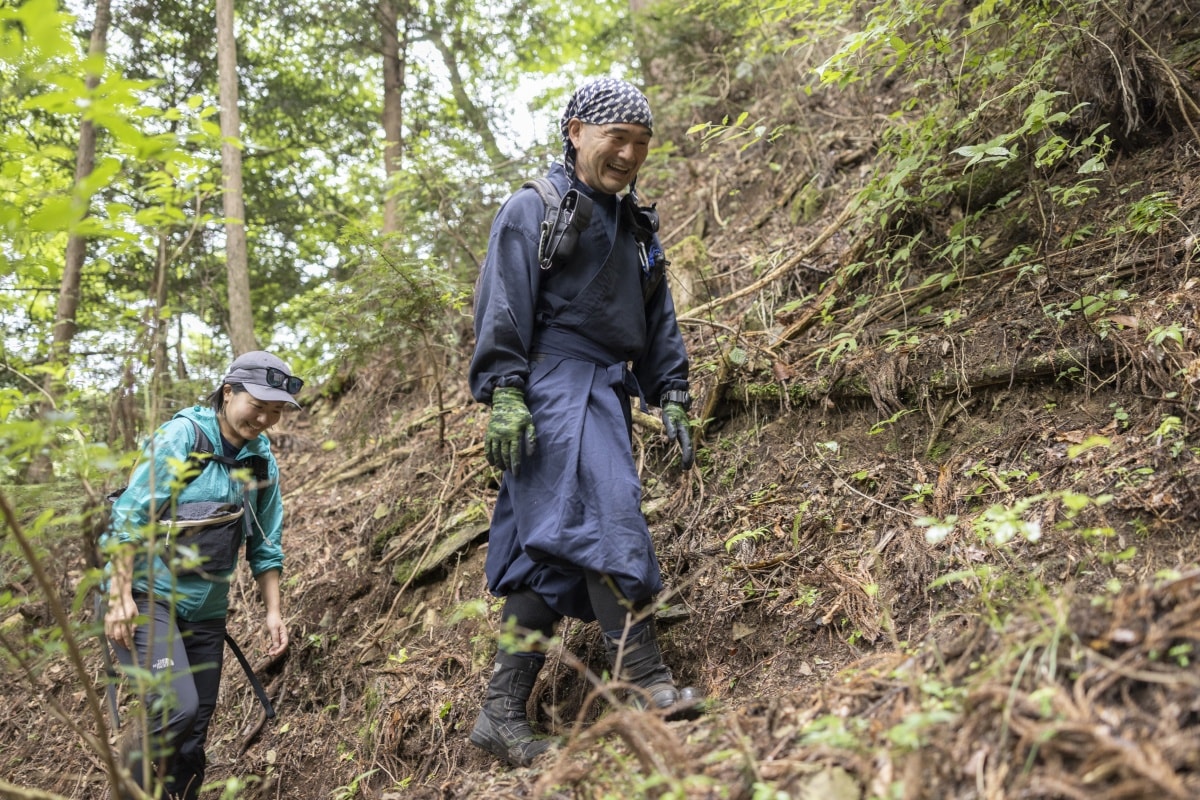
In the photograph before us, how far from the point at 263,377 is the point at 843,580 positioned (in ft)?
9.79

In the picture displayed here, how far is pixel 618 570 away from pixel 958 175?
3306mm

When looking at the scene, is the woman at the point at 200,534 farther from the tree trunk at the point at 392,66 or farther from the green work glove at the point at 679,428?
the tree trunk at the point at 392,66

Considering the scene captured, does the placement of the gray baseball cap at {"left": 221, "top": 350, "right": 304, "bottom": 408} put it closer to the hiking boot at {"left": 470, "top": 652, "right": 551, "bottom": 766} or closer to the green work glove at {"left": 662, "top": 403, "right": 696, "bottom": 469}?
the hiking boot at {"left": 470, "top": 652, "right": 551, "bottom": 766}

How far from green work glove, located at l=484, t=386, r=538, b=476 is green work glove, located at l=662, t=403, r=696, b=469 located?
2.54 feet

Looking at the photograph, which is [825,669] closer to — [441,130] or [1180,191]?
[1180,191]

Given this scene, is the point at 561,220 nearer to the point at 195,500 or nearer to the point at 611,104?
the point at 611,104

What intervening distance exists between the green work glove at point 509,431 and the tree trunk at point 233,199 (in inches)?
235

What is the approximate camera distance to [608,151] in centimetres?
347

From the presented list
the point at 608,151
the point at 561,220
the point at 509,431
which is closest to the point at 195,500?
the point at 509,431

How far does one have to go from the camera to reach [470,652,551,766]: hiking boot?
326cm

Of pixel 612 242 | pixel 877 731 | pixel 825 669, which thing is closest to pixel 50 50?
pixel 612 242

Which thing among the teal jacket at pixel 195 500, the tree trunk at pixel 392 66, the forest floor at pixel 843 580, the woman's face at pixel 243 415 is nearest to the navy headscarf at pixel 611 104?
the forest floor at pixel 843 580

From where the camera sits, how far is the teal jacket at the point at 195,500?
354 cm

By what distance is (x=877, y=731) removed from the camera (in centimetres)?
208
